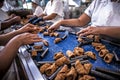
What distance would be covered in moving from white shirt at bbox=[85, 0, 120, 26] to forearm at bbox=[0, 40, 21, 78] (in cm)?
122

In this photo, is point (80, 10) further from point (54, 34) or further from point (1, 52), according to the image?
point (1, 52)

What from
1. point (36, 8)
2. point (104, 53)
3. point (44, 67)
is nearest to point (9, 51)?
point (44, 67)

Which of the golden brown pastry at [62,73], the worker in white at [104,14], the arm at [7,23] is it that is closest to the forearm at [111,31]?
the worker in white at [104,14]

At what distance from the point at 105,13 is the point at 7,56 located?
4.55 ft

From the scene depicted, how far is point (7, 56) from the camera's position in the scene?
1.16 meters

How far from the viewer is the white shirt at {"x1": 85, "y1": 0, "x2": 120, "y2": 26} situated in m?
1.86

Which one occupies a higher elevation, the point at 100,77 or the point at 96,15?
the point at 96,15

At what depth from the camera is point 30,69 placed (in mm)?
1157

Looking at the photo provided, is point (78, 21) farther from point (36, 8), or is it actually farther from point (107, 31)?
point (36, 8)

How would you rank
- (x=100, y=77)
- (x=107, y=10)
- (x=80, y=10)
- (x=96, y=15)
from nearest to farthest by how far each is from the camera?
(x=100, y=77) → (x=107, y=10) → (x=96, y=15) → (x=80, y=10)

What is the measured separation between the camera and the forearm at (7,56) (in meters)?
1.12

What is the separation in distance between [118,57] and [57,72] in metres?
0.60

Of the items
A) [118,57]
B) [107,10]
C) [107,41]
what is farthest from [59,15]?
[118,57]

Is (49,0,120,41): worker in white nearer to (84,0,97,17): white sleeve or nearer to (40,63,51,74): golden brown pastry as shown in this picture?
(84,0,97,17): white sleeve
